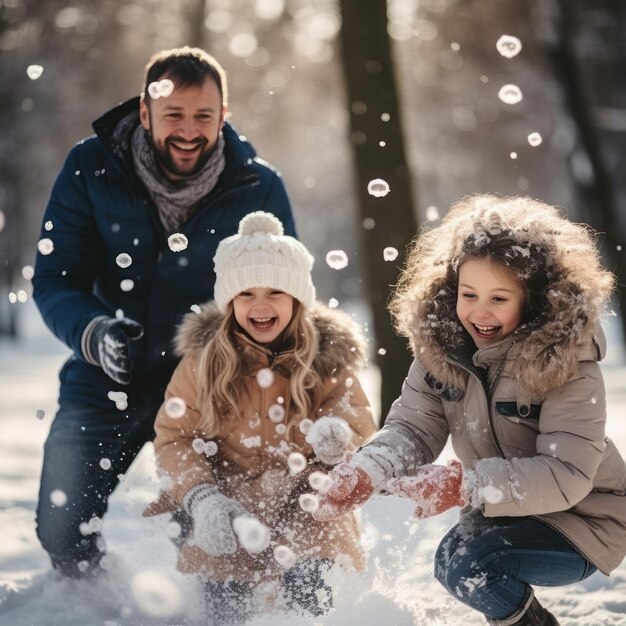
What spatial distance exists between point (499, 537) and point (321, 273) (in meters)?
30.3

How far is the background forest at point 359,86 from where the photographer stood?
12945mm

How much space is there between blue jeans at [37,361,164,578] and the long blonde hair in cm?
57

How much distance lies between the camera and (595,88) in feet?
54.8

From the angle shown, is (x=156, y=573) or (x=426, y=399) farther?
(x=156, y=573)

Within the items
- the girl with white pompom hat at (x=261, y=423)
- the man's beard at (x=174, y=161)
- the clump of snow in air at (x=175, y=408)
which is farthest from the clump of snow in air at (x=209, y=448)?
the man's beard at (x=174, y=161)

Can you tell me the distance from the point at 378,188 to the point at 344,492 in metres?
3.54

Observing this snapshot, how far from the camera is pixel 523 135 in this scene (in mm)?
19266

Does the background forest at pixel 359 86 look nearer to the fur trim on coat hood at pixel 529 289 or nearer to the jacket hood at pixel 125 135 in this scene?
the jacket hood at pixel 125 135

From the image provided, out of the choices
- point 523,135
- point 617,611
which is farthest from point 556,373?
point 523,135

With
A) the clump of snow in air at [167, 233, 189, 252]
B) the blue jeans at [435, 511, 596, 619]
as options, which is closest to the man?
the clump of snow in air at [167, 233, 189, 252]

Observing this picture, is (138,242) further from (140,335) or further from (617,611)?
(617,611)

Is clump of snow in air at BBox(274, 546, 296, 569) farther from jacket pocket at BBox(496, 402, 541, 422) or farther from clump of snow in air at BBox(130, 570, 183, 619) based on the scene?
jacket pocket at BBox(496, 402, 541, 422)

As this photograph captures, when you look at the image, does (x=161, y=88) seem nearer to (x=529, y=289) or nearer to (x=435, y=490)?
(x=529, y=289)

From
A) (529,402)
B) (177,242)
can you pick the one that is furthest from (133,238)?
(529,402)
